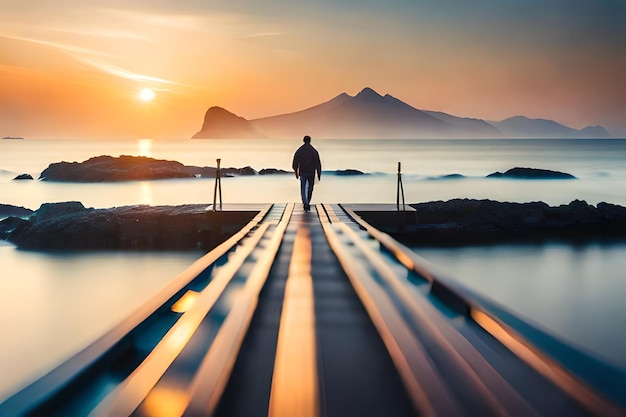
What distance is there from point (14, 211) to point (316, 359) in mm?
26759

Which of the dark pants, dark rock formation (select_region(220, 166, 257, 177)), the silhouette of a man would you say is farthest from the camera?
dark rock formation (select_region(220, 166, 257, 177))

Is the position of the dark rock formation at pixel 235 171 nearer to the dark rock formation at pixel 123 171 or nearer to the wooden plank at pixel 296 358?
the dark rock formation at pixel 123 171

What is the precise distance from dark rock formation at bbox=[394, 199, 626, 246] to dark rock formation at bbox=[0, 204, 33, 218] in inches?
652

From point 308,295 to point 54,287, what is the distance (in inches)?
533

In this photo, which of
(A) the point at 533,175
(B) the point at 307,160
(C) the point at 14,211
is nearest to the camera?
(B) the point at 307,160

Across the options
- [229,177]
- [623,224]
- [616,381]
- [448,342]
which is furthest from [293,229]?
[229,177]

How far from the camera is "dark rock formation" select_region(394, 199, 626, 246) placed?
2041 cm

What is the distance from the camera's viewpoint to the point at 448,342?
359 centimetres

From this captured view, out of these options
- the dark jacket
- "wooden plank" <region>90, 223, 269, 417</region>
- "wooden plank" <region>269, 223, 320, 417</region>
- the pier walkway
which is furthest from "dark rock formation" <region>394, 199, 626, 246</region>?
"wooden plank" <region>90, 223, 269, 417</region>

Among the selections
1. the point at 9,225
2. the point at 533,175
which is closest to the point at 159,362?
the point at 9,225

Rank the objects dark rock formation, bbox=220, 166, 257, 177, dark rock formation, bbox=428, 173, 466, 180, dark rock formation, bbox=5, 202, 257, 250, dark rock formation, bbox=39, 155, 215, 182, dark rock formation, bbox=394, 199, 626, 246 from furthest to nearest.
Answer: dark rock formation, bbox=428, 173, 466, 180
dark rock formation, bbox=220, 166, 257, 177
dark rock formation, bbox=39, 155, 215, 182
dark rock formation, bbox=394, 199, 626, 246
dark rock formation, bbox=5, 202, 257, 250

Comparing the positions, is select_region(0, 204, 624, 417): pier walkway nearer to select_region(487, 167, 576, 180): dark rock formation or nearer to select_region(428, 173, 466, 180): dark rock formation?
select_region(487, 167, 576, 180): dark rock formation

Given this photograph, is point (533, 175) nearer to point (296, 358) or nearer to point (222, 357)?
point (296, 358)

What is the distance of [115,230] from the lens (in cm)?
1994
